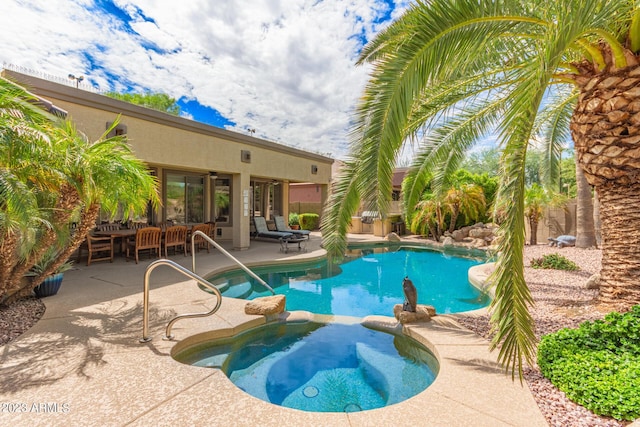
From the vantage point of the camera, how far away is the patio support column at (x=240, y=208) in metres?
13.3

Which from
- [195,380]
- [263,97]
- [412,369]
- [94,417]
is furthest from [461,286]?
[263,97]

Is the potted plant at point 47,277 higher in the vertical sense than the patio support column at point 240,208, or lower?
lower

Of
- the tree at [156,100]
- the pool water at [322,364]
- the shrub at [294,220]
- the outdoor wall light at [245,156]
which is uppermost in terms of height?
the tree at [156,100]

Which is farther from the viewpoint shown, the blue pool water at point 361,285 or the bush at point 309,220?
the bush at point 309,220

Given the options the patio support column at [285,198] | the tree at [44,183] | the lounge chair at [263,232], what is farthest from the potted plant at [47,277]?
the patio support column at [285,198]

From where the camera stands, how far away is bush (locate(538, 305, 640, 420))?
2.78 meters

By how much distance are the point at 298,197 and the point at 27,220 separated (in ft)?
95.3

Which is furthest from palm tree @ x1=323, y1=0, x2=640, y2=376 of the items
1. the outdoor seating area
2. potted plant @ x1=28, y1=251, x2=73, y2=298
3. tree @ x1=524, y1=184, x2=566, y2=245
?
tree @ x1=524, y1=184, x2=566, y2=245

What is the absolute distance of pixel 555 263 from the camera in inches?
372

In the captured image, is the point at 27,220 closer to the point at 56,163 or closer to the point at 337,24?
the point at 56,163

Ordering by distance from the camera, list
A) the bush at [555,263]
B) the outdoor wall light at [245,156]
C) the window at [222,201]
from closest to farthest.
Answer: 1. the bush at [555,263]
2. the outdoor wall light at [245,156]
3. the window at [222,201]

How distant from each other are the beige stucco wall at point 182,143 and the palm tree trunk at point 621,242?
8.57m

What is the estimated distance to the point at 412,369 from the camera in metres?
4.49

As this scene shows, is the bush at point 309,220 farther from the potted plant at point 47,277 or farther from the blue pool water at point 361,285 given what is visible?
the potted plant at point 47,277
